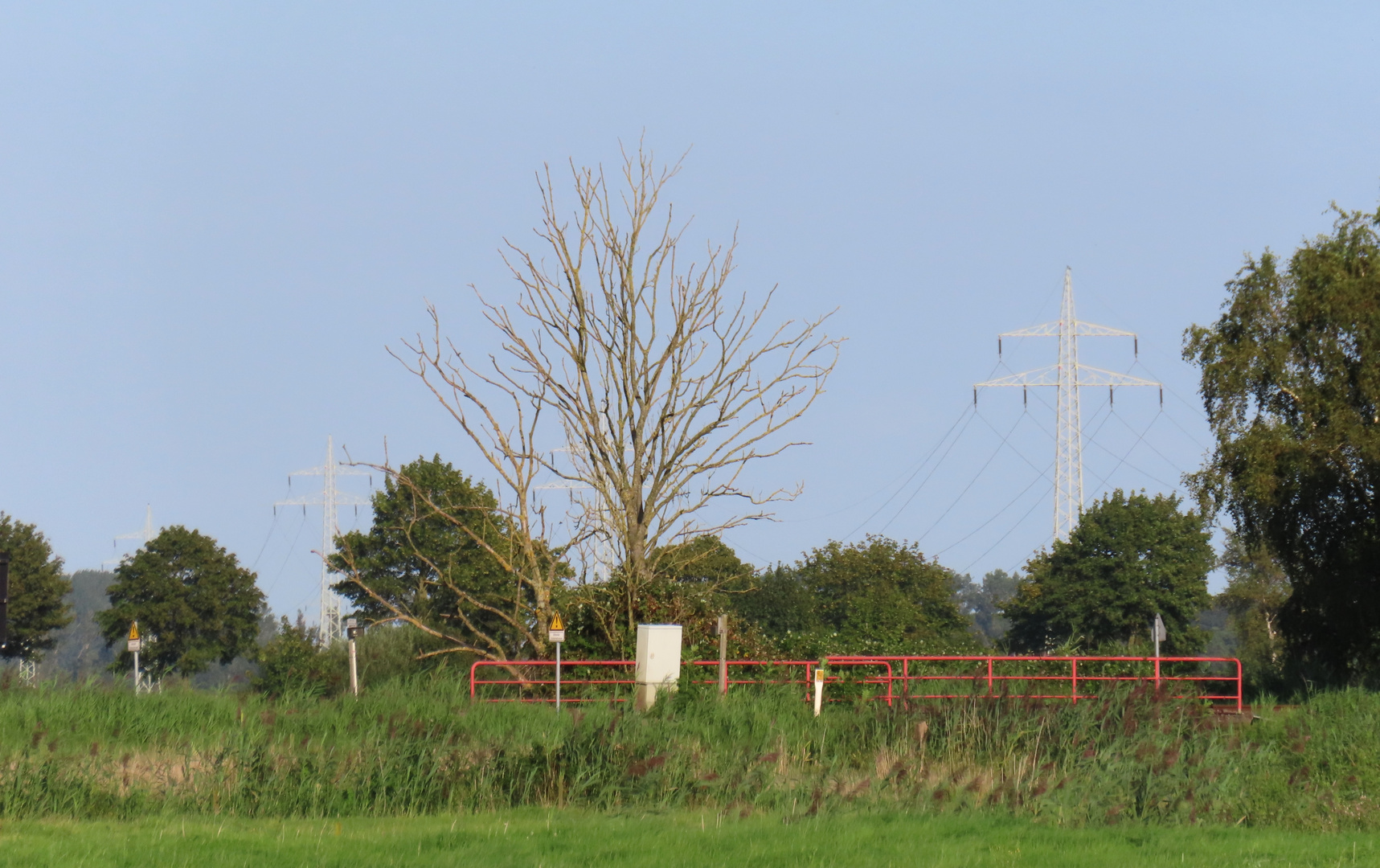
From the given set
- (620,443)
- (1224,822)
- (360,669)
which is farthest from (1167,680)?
(360,669)

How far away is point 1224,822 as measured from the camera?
11930mm

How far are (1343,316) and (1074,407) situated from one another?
33.8 m

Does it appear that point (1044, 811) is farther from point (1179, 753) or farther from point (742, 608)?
point (742, 608)

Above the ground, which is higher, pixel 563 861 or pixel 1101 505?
pixel 1101 505

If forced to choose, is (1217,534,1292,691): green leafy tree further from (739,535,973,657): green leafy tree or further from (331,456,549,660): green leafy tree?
(331,456,549,660): green leafy tree

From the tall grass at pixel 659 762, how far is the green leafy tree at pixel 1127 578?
205 ft

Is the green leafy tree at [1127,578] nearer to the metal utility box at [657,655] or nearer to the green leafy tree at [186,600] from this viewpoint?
the green leafy tree at [186,600]

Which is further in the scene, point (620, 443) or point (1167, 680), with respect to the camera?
point (620, 443)

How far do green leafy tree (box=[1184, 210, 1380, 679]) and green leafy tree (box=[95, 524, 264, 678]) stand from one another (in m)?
60.7

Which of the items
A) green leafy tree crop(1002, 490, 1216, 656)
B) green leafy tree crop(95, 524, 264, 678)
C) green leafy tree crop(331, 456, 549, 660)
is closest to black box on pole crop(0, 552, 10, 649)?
green leafy tree crop(331, 456, 549, 660)

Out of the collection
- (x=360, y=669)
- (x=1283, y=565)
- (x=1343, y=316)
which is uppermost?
(x=1343, y=316)

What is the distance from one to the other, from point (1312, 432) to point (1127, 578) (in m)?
41.2

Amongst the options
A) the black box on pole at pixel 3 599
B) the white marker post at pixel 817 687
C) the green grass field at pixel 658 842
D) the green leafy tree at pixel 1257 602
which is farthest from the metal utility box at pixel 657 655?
the green leafy tree at pixel 1257 602

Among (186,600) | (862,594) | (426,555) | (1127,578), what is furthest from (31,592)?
(1127,578)
